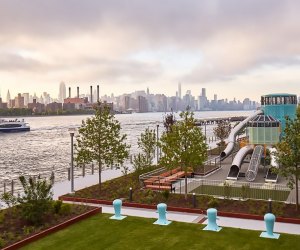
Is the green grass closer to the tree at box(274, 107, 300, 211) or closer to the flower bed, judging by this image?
the tree at box(274, 107, 300, 211)

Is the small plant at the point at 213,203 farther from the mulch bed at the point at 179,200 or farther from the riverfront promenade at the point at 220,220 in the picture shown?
the riverfront promenade at the point at 220,220

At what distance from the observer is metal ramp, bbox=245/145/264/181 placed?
114 feet

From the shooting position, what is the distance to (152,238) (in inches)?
762

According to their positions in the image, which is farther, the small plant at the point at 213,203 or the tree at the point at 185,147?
the tree at the point at 185,147

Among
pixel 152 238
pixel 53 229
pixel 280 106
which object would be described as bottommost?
pixel 152 238

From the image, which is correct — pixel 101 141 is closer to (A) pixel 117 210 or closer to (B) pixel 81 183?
(B) pixel 81 183

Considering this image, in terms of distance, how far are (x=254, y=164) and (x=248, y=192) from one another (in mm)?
8079

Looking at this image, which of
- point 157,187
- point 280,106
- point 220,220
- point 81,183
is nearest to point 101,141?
point 157,187

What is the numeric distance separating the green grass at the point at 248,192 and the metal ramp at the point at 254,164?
443cm

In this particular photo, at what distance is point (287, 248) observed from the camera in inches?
701

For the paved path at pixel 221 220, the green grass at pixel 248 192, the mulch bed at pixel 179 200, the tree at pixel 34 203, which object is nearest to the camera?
the paved path at pixel 221 220

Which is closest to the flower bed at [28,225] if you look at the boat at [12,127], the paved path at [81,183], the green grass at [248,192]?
the paved path at [81,183]

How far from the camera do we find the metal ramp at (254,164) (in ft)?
114

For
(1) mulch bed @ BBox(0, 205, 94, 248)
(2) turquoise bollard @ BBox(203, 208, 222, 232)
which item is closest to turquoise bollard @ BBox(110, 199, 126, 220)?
(1) mulch bed @ BBox(0, 205, 94, 248)
